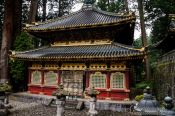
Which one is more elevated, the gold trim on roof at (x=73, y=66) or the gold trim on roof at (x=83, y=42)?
the gold trim on roof at (x=83, y=42)

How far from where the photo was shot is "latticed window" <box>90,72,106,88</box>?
62.1 feet

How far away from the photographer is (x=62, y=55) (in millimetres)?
19750

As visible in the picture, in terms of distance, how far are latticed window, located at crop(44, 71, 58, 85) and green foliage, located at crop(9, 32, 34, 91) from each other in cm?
453

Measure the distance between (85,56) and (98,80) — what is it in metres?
2.14

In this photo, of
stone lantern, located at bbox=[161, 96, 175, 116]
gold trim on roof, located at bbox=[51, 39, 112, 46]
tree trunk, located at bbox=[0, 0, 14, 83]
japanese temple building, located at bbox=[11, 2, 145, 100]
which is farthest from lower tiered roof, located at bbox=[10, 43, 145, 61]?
stone lantern, located at bbox=[161, 96, 175, 116]

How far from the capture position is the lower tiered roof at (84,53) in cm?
1750

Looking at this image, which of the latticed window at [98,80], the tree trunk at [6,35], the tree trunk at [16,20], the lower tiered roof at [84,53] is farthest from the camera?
the tree trunk at [16,20]

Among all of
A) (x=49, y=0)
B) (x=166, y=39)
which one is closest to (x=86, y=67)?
(x=166, y=39)

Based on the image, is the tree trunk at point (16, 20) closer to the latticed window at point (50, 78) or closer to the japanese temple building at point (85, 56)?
the japanese temple building at point (85, 56)

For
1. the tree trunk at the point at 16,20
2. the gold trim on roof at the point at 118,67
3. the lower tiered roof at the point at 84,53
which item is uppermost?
the tree trunk at the point at 16,20

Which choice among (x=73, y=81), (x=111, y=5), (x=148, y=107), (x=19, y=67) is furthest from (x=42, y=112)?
(x=111, y=5)

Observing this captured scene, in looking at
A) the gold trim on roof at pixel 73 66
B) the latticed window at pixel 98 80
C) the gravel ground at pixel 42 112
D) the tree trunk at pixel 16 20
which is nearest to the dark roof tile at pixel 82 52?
the gold trim on roof at pixel 73 66

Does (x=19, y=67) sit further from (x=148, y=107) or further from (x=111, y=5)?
(x=148, y=107)

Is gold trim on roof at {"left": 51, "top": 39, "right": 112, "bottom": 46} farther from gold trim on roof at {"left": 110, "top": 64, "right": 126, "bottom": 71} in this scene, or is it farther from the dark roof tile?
gold trim on roof at {"left": 110, "top": 64, "right": 126, "bottom": 71}
